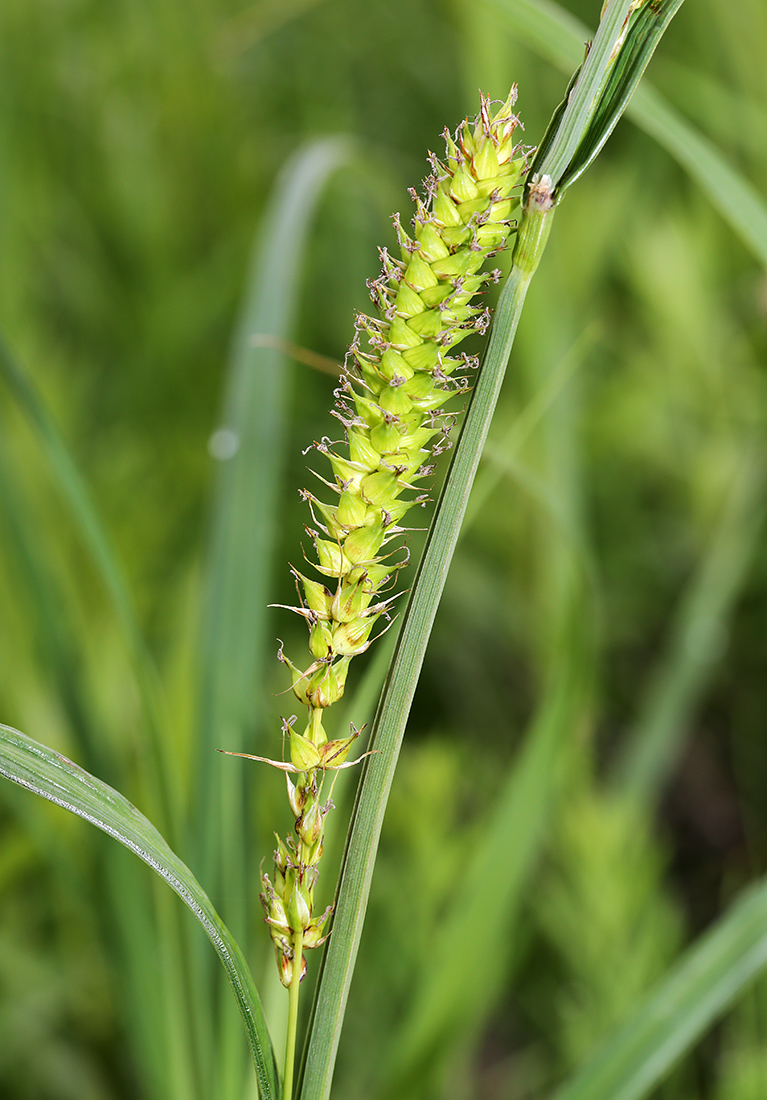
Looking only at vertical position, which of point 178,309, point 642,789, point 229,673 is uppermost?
point 178,309

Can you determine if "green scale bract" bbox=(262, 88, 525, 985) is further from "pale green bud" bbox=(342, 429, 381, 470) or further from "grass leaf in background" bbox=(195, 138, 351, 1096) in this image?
"grass leaf in background" bbox=(195, 138, 351, 1096)

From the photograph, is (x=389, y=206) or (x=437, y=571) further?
(x=389, y=206)

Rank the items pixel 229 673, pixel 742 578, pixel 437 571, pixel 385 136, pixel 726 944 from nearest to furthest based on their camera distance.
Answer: pixel 437 571 < pixel 726 944 < pixel 229 673 < pixel 742 578 < pixel 385 136

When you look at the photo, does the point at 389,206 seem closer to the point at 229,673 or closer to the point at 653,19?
the point at 229,673

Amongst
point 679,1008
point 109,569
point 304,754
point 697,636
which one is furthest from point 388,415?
point 697,636

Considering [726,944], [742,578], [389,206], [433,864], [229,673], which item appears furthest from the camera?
[742,578]

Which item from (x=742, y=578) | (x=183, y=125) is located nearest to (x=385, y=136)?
(x=183, y=125)

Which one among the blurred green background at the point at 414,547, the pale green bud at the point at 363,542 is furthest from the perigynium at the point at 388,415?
the blurred green background at the point at 414,547
